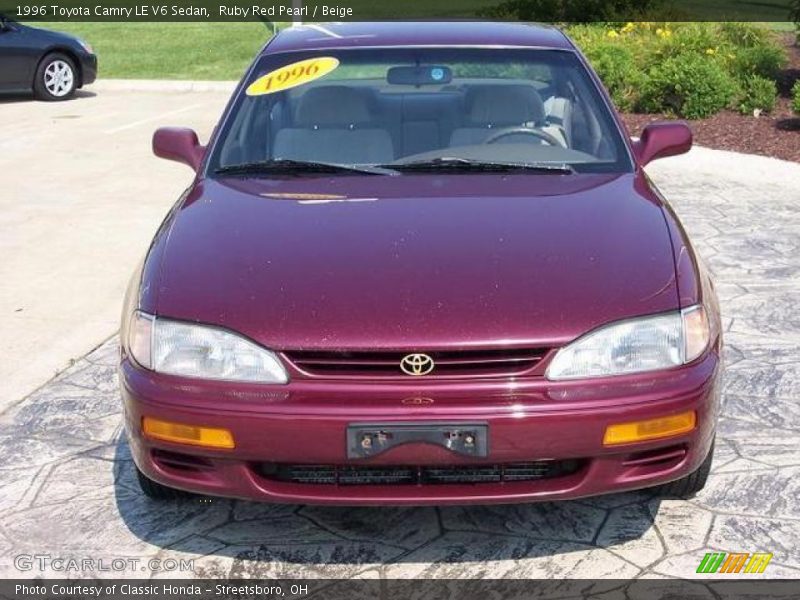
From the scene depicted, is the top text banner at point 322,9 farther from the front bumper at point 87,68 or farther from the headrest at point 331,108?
the headrest at point 331,108

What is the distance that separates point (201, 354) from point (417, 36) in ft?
7.45

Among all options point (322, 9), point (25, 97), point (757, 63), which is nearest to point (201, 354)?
point (757, 63)

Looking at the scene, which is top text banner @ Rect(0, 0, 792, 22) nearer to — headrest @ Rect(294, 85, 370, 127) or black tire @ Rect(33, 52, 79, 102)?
black tire @ Rect(33, 52, 79, 102)

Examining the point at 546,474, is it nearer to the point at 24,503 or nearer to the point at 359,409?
the point at 359,409

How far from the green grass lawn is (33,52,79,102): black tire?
2.00 m

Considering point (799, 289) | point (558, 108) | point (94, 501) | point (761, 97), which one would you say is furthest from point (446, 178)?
point (761, 97)

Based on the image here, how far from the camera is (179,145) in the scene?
500cm

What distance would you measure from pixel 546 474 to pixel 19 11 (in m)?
26.9

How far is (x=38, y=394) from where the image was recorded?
17.1ft

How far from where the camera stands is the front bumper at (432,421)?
3229 millimetres

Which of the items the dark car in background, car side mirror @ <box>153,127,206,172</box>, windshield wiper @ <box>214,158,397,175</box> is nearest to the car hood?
windshield wiper @ <box>214,158,397,175</box>

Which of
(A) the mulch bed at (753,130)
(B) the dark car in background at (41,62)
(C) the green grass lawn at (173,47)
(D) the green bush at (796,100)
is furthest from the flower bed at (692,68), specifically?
(B) the dark car in background at (41,62)

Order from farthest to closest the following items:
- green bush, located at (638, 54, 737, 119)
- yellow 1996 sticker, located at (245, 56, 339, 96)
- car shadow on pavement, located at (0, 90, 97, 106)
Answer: car shadow on pavement, located at (0, 90, 97, 106), green bush, located at (638, 54, 737, 119), yellow 1996 sticker, located at (245, 56, 339, 96)

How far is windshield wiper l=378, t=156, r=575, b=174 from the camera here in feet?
14.5
